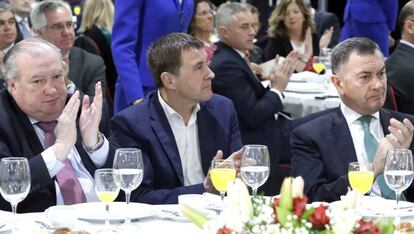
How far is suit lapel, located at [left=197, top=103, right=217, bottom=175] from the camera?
13.8 feet

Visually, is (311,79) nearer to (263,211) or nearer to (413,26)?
(413,26)

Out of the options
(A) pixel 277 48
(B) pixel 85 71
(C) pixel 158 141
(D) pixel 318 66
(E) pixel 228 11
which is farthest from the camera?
(A) pixel 277 48

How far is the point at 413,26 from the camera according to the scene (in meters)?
6.34

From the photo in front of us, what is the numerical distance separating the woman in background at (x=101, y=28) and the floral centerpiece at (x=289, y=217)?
598cm

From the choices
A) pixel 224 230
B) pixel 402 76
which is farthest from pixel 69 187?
pixel 402 76

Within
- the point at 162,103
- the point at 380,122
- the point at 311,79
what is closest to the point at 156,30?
the point at 162,103

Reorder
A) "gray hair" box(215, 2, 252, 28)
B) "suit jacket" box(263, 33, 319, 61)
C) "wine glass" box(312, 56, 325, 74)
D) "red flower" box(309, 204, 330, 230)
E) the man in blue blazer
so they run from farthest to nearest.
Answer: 1. "suit jacket" box(263, 33, 319, 61)
2. the man in blue blazer
3. "wine glass" box(312, 56, 325, 74)
4. "gray hair" box(215, 2, 252, 28)
5. "red flower" box(309, 204, 330, 230)

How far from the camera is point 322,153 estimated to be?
4012 millimetres

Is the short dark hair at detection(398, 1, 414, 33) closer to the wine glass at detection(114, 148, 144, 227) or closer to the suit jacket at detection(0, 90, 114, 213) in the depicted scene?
the suit jacket at detection(0, 90, 114, 213)

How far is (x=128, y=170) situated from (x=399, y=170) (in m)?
0.94

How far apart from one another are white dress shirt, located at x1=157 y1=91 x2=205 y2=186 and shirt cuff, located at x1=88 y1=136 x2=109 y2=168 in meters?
0.45

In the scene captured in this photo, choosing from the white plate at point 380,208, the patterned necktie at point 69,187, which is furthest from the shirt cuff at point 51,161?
the white plate at point 380,208

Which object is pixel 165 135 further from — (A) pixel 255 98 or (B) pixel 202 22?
(B) pixel 202 22

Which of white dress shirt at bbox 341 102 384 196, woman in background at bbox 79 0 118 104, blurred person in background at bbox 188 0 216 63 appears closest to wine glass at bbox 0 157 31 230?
white dress shirt at bbox 341 102 384 196
